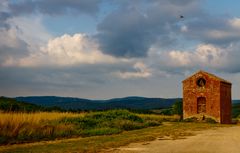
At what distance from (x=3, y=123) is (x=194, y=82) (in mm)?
36040

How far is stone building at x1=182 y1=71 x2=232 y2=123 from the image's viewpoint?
50750 mm

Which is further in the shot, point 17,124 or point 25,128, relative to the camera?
point 25,128

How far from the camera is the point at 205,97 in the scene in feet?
169

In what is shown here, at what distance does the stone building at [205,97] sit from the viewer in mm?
50750

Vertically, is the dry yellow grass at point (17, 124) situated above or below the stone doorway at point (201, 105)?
below

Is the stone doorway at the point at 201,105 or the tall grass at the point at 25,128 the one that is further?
the stone doorway at the point at 201,105

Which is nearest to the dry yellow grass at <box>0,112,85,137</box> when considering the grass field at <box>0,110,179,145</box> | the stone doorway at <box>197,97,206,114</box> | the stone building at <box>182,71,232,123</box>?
the grass field at <box>0,110,179,145</box>

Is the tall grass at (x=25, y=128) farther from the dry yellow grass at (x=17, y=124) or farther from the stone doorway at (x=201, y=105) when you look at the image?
the stone doorway at (x=201, y=105)

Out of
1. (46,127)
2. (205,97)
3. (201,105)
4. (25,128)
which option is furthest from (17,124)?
(201,105)

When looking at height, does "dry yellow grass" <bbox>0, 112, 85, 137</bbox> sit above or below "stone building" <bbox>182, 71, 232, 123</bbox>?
below

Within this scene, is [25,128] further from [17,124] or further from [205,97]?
[205,97]

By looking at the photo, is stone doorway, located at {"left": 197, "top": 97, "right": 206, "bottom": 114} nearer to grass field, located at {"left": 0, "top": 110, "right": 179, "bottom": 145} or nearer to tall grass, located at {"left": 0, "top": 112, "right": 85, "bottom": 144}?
grass field, located at {"left": 0, "top": 110, "right": 179, "bottom": 145}

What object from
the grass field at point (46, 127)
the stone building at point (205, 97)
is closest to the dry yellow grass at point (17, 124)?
the grass field at point (46, 127)

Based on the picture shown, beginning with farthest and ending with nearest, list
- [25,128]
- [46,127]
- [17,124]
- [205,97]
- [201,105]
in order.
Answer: [201,105] < [205,97] < [46,127] < [25,128] < [17,124]
